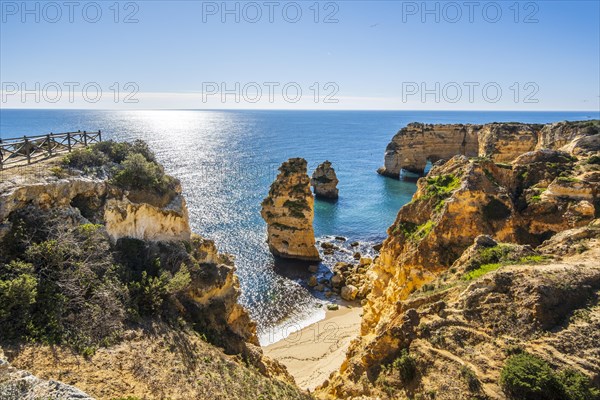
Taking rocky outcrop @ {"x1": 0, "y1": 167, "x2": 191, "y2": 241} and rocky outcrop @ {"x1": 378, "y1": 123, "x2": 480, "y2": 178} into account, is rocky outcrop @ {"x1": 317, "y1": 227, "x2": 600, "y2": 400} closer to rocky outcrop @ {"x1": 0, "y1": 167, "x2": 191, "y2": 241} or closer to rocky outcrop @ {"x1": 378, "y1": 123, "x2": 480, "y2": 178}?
rocky outcrop @ {"x1": 0, "y1": 167, "x2": 191, "y2": 241}

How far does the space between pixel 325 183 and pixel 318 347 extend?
39.3m

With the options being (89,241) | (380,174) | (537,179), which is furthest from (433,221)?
(380,174)

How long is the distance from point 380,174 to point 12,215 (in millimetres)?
78772

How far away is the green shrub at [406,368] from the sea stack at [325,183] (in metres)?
51.0

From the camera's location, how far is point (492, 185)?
21344 millimetres

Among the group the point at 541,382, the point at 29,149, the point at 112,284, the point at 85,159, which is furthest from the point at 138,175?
the point at 541,382

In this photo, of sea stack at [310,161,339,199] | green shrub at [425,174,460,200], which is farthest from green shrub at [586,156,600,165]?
sea stack at [310,161,339,199]

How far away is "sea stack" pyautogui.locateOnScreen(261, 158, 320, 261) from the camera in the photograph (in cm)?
4003

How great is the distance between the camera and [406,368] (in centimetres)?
1211

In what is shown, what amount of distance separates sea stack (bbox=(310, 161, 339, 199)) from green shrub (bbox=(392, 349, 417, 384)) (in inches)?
2010

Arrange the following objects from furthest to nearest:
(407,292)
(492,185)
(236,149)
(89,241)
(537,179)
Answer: (236,149)
(537,179)
(492,185)
(407,292)
(89,241)

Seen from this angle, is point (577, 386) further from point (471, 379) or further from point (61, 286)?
point (61, 286)

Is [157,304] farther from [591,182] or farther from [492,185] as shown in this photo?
[591,182]

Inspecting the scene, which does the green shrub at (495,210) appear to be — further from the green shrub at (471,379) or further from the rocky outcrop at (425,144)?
the rocky outcrop at (425,144)
